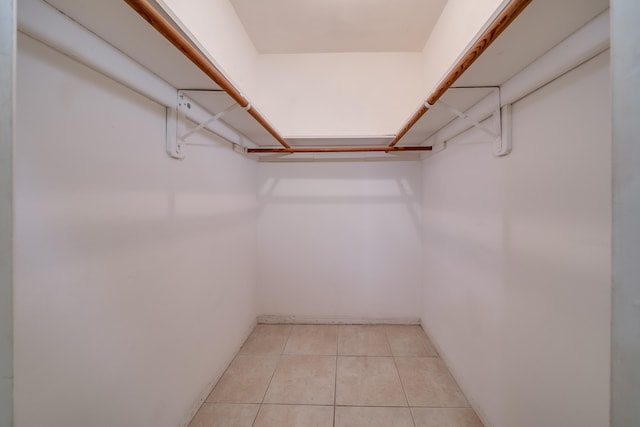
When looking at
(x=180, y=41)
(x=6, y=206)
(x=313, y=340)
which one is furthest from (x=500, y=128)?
(x=313, y=340)

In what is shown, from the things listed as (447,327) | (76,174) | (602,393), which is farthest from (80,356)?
(447,327)

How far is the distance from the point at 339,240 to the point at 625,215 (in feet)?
8.04

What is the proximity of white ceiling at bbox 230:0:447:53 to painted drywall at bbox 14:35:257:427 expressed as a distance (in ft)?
4.48

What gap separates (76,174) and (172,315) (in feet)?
2.73

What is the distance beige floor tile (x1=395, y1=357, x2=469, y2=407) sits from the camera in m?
1.72

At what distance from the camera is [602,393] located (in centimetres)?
85

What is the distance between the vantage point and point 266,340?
8.18ft

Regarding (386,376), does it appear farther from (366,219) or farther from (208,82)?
(208,82)

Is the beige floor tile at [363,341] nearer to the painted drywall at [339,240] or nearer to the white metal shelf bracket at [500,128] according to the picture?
the painted drywall at [339,240]

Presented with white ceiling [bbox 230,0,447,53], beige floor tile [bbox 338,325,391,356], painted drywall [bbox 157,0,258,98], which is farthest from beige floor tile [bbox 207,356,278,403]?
white ceiling [bbox 230,0,447,53]

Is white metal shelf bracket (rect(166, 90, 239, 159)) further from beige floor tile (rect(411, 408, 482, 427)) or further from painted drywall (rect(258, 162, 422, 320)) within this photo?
beige floor tile (rect(411, 408, 482, 427))

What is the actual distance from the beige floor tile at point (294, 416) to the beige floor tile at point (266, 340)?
0.64m

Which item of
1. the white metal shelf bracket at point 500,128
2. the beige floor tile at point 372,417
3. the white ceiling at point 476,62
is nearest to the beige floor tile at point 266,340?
the beige floor tile at point 372,417

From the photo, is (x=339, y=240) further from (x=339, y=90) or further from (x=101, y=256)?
(x=101, y=256)
